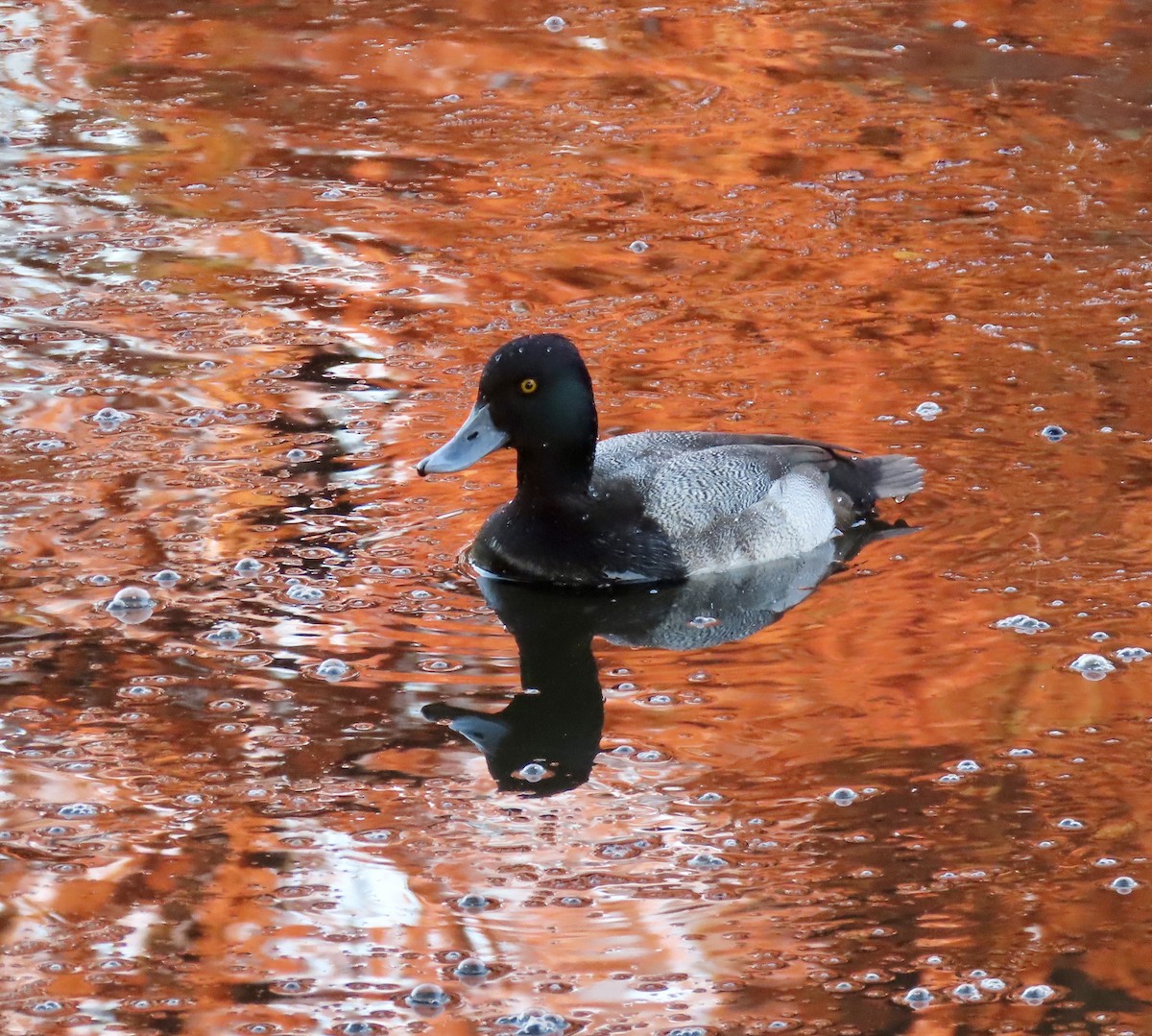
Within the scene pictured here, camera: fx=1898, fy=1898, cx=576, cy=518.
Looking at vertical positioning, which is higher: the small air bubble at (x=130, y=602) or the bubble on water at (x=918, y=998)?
the small air bubble at (x=130, y=602)

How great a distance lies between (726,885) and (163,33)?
10938 mm

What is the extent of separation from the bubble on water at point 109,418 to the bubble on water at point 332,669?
7.77 ft

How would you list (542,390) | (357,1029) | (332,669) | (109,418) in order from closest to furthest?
(357,1029), (332,669), (542,390), (109,418)

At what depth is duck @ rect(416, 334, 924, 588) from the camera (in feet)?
23.4

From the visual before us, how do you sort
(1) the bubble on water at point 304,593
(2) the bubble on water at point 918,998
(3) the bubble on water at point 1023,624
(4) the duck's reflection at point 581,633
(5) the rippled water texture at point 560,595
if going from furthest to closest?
(1) the bubble on water at point 304,593
(3) the bubble on water at point 1023,624
(4) the duck's reflection at point 581,633
(5) the rippled water texture at point 560,595
(2) the bubble on water at point 918,998

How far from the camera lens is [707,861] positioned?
522 centimetres

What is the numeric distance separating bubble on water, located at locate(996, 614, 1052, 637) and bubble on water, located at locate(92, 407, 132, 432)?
3.91 m

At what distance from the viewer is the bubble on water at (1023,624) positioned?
21.9ft

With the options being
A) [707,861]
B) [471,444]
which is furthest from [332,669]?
[707,861]

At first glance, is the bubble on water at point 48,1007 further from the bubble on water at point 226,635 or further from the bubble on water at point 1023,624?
the bubble on water at point 1023,624

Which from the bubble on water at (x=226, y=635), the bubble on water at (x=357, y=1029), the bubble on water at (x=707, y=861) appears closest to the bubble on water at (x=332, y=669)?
the bubble on water at (x=226, y=635)

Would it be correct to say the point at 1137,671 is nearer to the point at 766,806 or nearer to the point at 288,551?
the point at 766,806

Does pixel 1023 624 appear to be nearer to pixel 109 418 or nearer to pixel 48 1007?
pixel 48 1007

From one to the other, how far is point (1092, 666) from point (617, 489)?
194 centimetres
